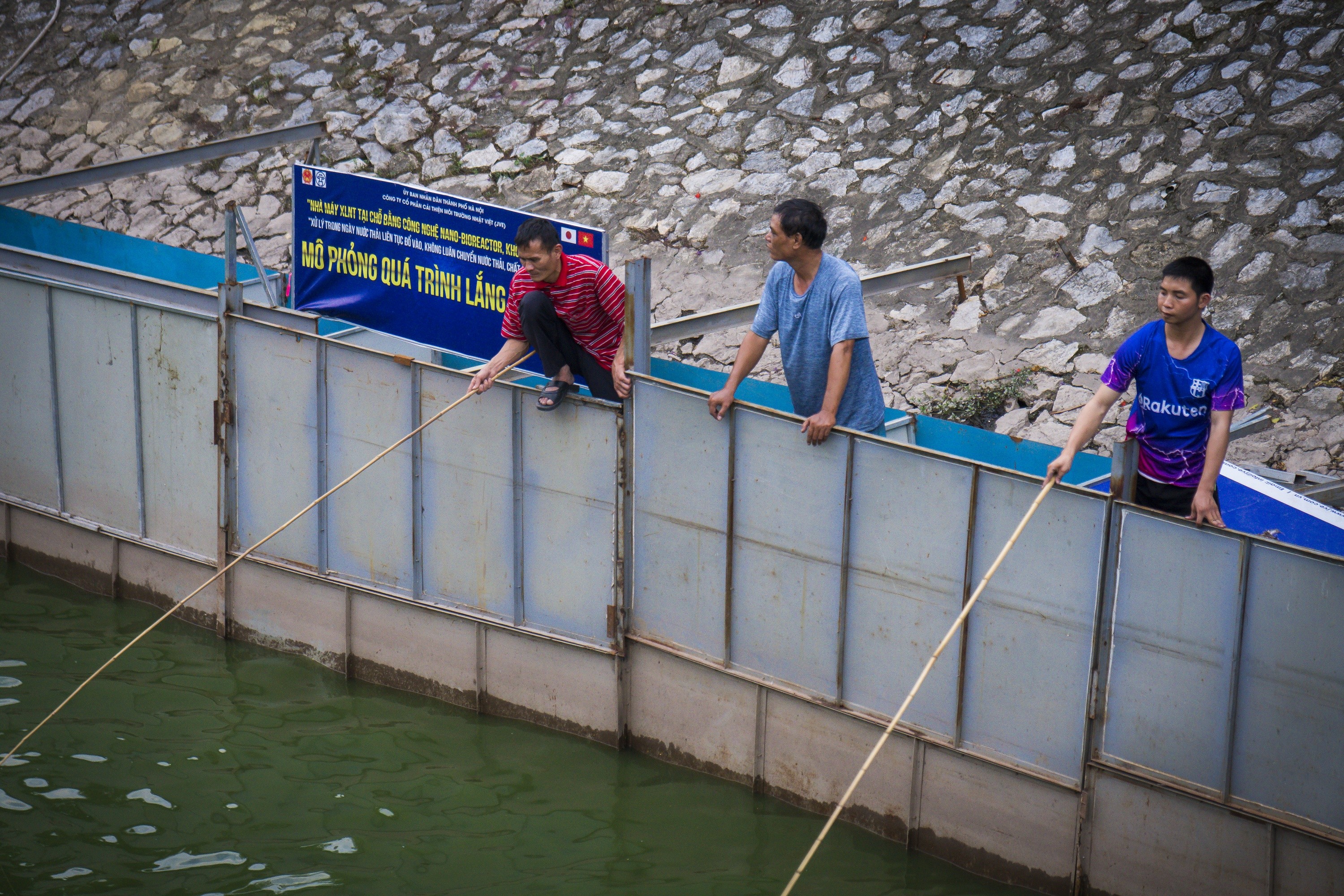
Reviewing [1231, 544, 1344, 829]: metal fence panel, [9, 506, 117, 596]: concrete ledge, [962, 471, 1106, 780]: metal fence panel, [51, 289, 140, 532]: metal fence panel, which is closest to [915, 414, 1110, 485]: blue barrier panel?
[962, 471, 1106, 780]: metal fence panel

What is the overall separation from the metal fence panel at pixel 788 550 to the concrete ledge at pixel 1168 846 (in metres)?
1.35

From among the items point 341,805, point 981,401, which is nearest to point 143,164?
point 341,805

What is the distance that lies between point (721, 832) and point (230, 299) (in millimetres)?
4057

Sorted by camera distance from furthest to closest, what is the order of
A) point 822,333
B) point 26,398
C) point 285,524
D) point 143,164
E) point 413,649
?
point 143,164
point 26,398
point 413,649
point 285,524
point 822,333

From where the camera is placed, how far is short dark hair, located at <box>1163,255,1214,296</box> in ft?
16.5

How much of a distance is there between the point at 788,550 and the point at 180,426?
157 inches

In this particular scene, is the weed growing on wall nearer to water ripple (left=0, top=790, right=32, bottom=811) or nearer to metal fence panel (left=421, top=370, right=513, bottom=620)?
metal fence panel (left=421, top=370, right=513, bottom=620)

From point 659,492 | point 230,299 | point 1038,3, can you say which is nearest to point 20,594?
point 230,299

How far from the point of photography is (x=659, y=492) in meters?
6.35

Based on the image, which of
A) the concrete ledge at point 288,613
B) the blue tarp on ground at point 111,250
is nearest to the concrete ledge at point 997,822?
the concrete ledge at point 288,613

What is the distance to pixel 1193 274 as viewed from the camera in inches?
198

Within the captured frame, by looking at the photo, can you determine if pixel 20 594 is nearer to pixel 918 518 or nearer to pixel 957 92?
pixel 918 518

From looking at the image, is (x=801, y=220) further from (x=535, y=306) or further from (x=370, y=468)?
(x=370, y=468)

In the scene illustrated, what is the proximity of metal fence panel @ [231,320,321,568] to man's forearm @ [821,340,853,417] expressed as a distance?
10.0 feet
